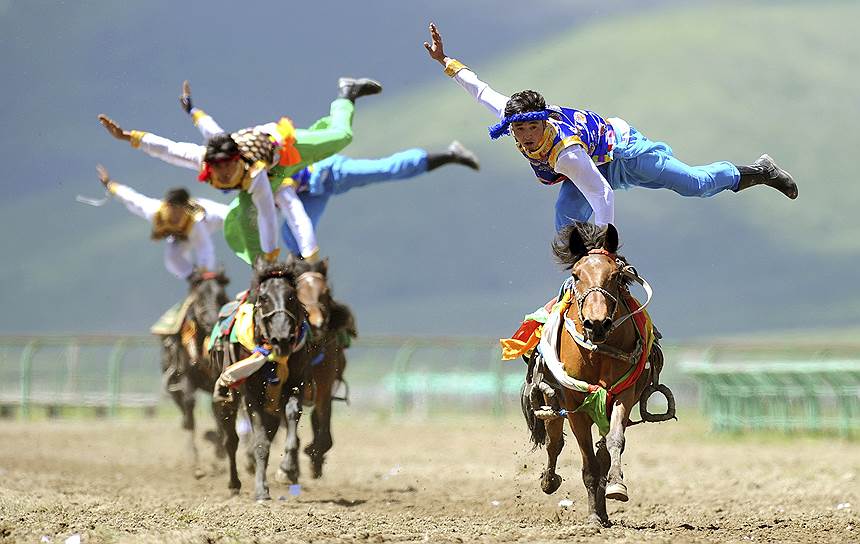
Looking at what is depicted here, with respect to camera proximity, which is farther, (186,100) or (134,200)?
(134,200)

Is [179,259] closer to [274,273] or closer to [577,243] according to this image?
[274,273]

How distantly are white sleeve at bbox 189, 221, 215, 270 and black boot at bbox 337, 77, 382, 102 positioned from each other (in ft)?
10.0

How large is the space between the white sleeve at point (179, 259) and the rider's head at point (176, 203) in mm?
270

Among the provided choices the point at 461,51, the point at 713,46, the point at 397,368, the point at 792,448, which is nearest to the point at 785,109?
the point at 713,46

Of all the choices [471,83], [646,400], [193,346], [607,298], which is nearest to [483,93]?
[471,83]

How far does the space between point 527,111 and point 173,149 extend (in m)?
3.29

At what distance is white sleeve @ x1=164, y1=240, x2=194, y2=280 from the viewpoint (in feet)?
48.6

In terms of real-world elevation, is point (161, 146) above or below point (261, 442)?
above

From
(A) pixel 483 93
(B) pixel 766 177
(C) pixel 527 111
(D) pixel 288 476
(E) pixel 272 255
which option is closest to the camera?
(C) pixel 527 111

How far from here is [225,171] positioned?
1094 centimetres

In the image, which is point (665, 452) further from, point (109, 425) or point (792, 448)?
point (109, 425)

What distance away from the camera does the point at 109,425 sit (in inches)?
907

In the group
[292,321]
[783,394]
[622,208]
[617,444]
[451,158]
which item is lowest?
[617,444]

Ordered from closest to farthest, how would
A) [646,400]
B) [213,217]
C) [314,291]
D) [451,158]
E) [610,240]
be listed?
[610,240] < [646,400] < [314,291] < [451,158] < [213,217]
